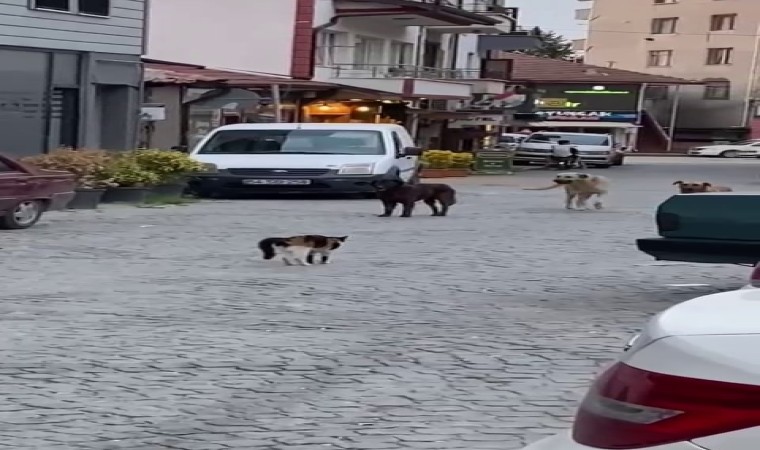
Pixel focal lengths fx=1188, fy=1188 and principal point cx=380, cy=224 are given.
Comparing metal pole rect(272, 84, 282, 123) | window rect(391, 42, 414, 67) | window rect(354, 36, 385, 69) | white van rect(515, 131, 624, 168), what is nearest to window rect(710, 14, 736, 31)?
white van rect(515, 131, 624, 168)

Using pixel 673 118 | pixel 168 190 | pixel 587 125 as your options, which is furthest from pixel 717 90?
pixel 168 190

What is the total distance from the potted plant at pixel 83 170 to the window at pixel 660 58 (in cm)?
6515

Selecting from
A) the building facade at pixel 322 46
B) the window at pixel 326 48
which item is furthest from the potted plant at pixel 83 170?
the window at pixel 326 48

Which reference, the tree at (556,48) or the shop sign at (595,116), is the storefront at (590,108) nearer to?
the shop sign at (595,116)

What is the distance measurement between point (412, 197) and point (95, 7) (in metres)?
9.38

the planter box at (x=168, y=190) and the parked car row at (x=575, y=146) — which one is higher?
the parked car row at (x=575, y=146)

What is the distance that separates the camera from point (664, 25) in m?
79.1

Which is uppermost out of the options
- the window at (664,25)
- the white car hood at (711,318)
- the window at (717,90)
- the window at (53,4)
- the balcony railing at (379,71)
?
the window at (664,25)

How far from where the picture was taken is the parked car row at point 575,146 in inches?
1785

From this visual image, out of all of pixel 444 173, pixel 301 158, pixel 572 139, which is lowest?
pixel 444 173

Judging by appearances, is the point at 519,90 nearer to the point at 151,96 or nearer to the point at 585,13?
the point at 151,96

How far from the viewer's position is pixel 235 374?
6688mm

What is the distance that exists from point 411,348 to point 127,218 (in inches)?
385

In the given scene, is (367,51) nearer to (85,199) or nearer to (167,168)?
(167,168)
